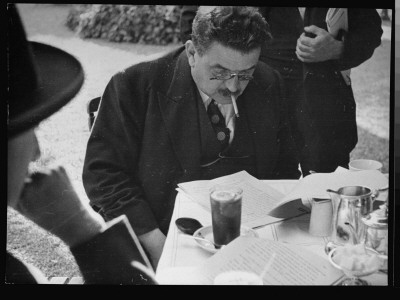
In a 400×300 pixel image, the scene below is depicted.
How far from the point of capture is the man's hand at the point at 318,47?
2324 mm

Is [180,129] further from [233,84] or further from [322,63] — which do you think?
[322,63]

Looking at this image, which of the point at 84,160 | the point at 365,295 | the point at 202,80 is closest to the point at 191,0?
the point at 202,80

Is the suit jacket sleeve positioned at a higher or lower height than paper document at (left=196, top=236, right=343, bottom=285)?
lower

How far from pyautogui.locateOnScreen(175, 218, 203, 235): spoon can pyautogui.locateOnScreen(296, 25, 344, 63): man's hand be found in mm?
936

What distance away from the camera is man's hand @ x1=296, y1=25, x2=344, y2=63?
7.63 feet

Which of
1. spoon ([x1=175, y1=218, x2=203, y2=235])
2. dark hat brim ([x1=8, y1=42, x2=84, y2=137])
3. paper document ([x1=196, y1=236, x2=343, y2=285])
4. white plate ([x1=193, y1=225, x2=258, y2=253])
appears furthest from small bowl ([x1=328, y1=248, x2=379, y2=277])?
dark hat brim ([x1=8, y1=42, x2=84, y2=137])

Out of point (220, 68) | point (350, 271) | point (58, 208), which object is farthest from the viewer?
point (58, 208)

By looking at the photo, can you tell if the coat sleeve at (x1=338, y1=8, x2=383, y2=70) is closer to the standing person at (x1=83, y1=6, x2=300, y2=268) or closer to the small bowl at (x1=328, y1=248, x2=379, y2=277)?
the standing person at (x1=83, y1=6, x2=300, y2=268)

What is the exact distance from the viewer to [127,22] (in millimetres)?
2367

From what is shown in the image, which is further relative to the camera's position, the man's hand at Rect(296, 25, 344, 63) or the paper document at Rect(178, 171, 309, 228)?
the man's hand at Rect(296, 25, 344, 63)

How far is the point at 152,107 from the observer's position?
2.31 meters

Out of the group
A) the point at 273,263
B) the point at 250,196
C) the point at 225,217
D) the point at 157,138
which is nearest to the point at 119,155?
the point at 157,138

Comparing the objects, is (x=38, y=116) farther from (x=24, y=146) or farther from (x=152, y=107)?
(x=152, y=107)

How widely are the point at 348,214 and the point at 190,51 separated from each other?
3.28ft
